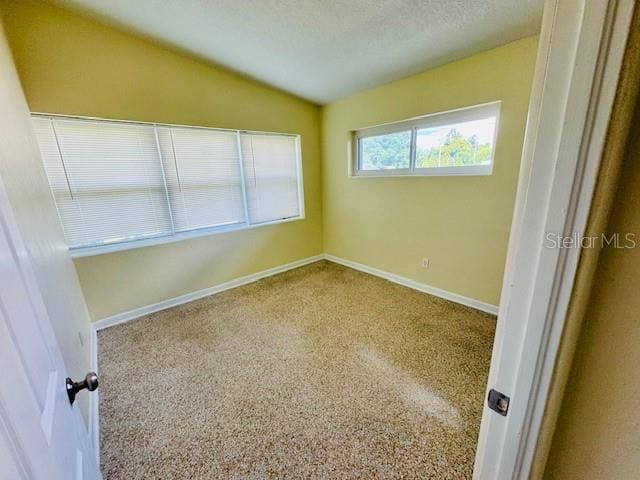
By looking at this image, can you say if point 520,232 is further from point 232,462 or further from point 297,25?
point 297,25

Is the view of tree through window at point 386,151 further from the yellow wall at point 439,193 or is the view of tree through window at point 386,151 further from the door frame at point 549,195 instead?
the door frame at point 549,195

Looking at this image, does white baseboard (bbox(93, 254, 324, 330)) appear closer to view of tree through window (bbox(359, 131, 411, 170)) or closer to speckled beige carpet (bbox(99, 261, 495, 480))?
speckled beige carpet (bbox(99, 261, 495, 480))

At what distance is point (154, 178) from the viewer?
99.8 inches

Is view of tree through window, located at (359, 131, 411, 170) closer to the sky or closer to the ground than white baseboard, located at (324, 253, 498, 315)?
closer to the sky

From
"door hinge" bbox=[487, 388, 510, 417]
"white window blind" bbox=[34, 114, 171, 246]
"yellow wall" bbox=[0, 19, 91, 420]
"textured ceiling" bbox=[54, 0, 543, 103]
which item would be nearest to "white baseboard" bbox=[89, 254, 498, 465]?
"yellow wall" bbox=[0, 19, 91, 420]

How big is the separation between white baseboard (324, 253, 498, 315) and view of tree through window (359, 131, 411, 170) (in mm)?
1324

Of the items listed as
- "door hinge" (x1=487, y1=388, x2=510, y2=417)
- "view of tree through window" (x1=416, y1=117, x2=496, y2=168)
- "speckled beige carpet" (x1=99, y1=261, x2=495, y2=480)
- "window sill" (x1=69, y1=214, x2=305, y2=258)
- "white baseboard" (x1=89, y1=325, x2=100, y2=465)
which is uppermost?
"view of tree through window" (x1=416, y1=117, x2=496, y2=168)

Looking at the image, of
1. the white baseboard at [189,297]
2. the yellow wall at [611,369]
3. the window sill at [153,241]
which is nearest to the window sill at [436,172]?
the window sill at [153,241]

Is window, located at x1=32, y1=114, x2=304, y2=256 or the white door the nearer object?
the white door

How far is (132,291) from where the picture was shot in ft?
8.22

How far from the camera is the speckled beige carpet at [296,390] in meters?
1.24

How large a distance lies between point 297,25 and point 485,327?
9.36 ft

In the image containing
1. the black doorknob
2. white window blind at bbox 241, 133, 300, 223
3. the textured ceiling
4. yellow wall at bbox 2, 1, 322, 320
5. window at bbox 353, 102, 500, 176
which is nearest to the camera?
the black doorknob

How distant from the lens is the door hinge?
1.74ft
